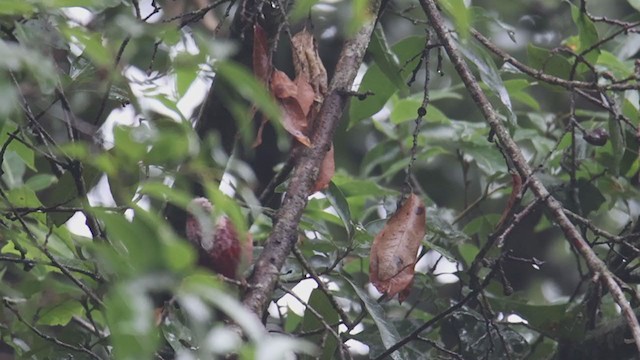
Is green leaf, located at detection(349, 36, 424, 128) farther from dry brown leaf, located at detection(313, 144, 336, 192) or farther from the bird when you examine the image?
the bird

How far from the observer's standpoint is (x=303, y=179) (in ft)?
3.82

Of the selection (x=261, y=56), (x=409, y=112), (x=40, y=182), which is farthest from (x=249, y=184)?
(x=409, y=112)

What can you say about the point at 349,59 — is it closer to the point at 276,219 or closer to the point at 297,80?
the point at 297,80

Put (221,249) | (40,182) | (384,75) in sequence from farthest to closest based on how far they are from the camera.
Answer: (40,182) → (384,75) → (221,249)

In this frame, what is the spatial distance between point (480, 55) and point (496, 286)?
20.2 inches

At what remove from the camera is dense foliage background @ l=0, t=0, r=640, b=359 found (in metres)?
0.77

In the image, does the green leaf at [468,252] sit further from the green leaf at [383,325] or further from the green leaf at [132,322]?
the green leaf at [132,322]

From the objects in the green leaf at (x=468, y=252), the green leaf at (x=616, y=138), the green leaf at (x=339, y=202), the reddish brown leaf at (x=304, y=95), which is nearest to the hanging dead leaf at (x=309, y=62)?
the reddish brown leaf at (x=304, y=95)

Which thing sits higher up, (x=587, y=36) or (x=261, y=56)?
(x=587, y=36)

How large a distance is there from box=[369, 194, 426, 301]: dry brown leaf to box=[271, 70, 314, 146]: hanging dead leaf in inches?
6.4

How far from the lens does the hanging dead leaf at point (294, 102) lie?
1.22 m

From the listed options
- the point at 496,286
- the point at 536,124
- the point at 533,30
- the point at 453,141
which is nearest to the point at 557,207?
the point at 496,286

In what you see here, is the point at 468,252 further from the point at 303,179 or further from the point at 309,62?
the point at 303,179

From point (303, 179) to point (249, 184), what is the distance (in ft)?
0.27
